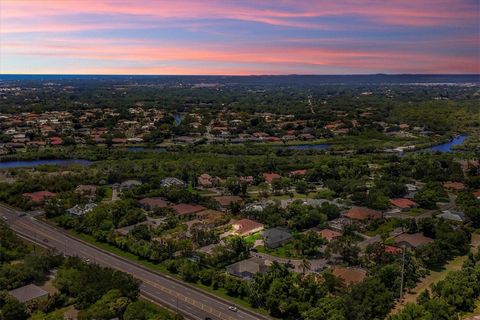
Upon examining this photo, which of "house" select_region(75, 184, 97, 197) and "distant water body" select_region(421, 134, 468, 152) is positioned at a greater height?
"house" select_region(75, 184, 97, 197)

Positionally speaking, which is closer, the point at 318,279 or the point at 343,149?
the point at 318,279

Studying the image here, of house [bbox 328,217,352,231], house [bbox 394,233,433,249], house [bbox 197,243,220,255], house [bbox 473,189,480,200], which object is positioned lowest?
house [bbox 197,243,220,255]

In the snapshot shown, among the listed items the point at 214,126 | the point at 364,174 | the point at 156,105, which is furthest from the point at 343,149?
the point at 156,105

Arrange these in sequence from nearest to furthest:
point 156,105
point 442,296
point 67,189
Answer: point 442,296 → point 67,189 → point 156,105

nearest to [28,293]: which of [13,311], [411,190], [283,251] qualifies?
[13,311]

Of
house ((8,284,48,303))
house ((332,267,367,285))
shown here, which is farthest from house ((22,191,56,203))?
house ((332,267,367,285))

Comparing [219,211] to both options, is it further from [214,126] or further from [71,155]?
[214,126]

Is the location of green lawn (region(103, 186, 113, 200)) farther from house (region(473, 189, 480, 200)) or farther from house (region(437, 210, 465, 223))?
house (region(473, 189, 480, 200))
